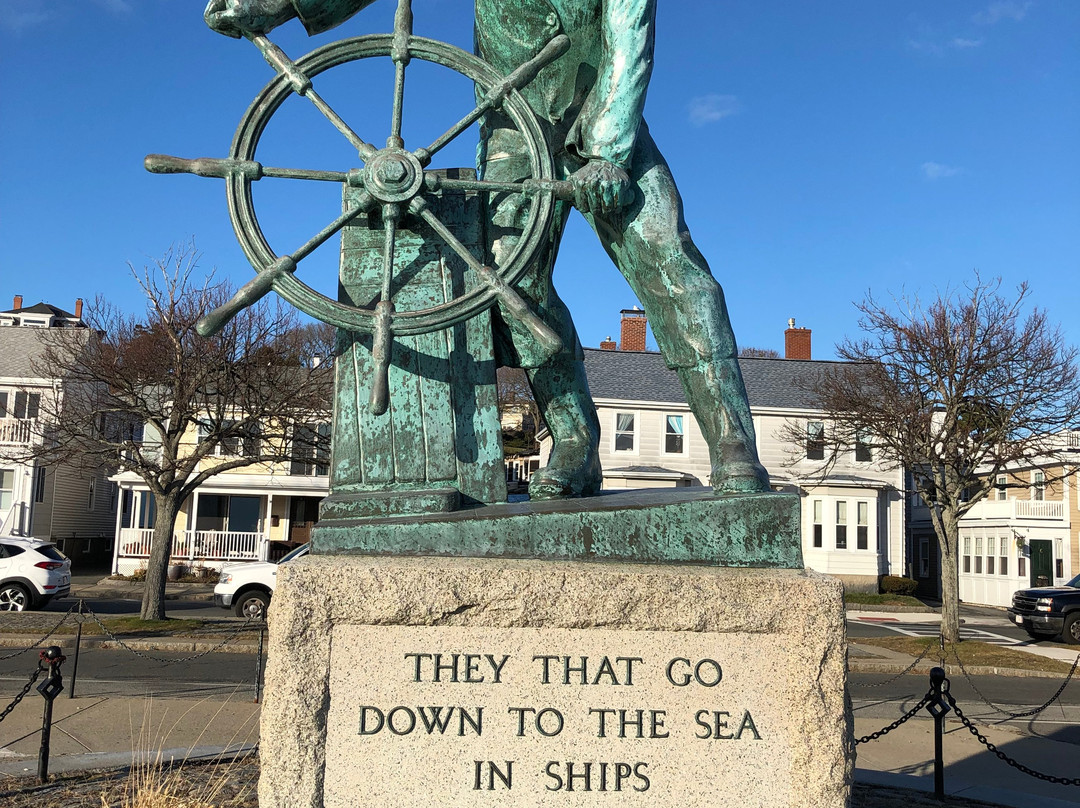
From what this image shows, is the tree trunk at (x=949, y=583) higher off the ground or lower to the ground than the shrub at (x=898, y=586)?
higher

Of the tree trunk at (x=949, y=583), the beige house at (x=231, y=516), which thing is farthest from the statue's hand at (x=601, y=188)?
the beige house at (x=231, y=516)

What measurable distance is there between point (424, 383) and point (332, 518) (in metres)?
0.53

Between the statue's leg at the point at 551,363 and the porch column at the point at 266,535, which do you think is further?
the porch column at the point at 266,535

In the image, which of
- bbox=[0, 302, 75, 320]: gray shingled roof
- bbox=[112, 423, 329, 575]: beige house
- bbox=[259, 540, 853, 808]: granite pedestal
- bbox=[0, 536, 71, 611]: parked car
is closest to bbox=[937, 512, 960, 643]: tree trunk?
bbox=[259, 540, 853, 808]: granite pedestal

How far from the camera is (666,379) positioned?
3306 centimetres

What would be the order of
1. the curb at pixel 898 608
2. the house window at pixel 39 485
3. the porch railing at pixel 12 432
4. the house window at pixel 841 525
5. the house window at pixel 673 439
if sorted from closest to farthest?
the curb at pixel 898 608 < the porch railing at pixel 12 432 < the house window at pixel 39 485 < the house window at pixel 673 439 < the house window at pixel 841 525

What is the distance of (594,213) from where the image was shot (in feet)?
10.5

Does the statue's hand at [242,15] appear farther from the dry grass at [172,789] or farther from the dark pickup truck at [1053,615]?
the dark pickup truck at [1053,615]

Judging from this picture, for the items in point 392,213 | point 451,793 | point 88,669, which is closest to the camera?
point 451,793

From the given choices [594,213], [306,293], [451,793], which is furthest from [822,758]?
[306,293]

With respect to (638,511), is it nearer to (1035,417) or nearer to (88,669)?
(88,669)

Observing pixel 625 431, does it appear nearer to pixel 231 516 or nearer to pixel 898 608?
pixel 898 608

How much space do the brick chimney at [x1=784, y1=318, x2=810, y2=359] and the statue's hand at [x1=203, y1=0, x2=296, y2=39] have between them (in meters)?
35.6

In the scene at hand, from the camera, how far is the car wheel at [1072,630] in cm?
1861
